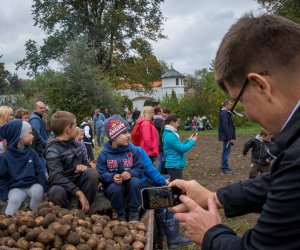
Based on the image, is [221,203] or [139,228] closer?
[221,203]

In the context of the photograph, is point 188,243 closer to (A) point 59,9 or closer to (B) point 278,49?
(B) point 278,49

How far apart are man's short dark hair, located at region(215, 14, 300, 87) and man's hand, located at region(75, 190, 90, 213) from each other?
11.8 ft

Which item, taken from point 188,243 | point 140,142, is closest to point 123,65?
point 140,142

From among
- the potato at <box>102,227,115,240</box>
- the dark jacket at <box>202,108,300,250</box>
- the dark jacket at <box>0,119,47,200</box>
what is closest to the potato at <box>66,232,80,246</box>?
the potato at <box>102,227,115,240</box>

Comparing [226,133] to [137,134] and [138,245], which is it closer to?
[137,134]

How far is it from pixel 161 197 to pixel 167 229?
340 cm

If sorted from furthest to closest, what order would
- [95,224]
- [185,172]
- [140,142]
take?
[185,172], [140,142], [95,224]

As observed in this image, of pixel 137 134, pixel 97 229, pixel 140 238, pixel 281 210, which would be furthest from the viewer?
pixel 137 134

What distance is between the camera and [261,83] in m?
1.67

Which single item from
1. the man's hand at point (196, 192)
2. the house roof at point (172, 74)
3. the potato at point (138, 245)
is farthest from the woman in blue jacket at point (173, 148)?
the house roof at point (172, 74)

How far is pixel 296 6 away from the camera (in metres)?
30.6

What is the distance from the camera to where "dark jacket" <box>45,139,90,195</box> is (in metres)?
5.12

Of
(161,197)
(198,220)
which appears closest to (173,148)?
(161,197)

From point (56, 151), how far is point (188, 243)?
2.28m
